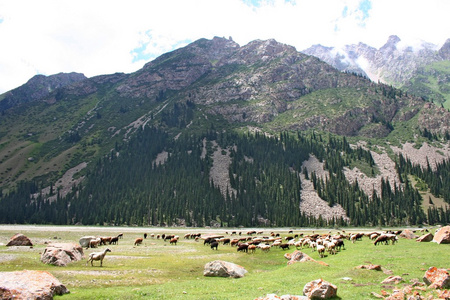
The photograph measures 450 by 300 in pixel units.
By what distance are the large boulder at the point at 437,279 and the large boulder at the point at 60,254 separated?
3472 cm

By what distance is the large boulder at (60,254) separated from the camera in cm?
3192

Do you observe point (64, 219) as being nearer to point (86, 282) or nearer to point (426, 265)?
point (86, 282)

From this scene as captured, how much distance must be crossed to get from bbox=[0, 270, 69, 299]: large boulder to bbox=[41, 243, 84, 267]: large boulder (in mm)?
14009

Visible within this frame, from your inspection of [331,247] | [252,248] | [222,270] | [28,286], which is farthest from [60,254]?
[331,247]

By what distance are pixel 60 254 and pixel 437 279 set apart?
36.3 metres

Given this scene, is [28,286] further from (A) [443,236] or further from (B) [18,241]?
(A) [443,236]

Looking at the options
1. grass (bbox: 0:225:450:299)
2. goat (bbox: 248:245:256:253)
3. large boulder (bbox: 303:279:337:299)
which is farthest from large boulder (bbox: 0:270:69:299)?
goat (bbox: 248:245:256:253)

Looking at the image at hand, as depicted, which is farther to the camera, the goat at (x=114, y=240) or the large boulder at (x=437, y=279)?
the goat at (x=114, y=240)

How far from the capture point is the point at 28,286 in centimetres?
1755

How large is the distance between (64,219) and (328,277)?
170551 millimetres

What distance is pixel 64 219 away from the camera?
161 metres

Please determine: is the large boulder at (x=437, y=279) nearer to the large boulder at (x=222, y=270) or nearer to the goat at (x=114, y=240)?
the large boulder at (x=222, y=270)

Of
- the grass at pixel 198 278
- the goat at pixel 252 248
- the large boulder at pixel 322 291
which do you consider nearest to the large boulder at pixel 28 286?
the grass at pixel 198 278

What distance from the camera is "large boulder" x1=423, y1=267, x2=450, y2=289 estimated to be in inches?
738
